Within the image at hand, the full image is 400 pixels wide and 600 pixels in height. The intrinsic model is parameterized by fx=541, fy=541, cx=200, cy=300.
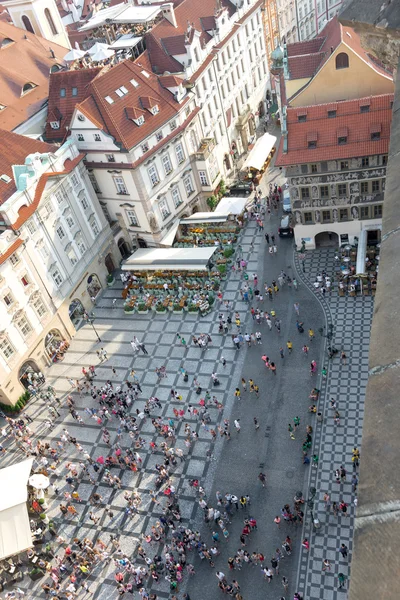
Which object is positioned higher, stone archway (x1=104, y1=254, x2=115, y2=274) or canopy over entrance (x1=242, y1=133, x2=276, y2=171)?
canopy over entrance (x1=242, y1=133, x2=276, y2=171)

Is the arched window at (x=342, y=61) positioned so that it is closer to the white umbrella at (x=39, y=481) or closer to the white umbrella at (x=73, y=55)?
the white umbrella at (x=73, y=55)

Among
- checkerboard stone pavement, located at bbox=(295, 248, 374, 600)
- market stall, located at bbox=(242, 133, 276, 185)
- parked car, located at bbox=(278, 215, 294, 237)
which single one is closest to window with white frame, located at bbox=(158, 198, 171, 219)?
parked car, located at bbox=(278, 215, 294, 237)

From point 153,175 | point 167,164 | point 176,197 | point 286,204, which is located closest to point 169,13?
point 167,164

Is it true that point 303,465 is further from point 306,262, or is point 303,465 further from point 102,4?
point 102,4

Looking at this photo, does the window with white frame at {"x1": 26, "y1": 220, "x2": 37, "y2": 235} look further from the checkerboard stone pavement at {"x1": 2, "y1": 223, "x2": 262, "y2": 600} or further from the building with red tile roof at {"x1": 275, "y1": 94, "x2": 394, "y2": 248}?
the building with red tile roof at {"x1": 275, "y1": 94, "x2": 394, "y2": 248}

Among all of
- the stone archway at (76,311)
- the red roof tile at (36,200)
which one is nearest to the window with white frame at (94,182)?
the red roof tile at (36,200)

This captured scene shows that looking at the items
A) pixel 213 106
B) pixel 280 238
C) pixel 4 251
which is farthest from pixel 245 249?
pixel 4 251
